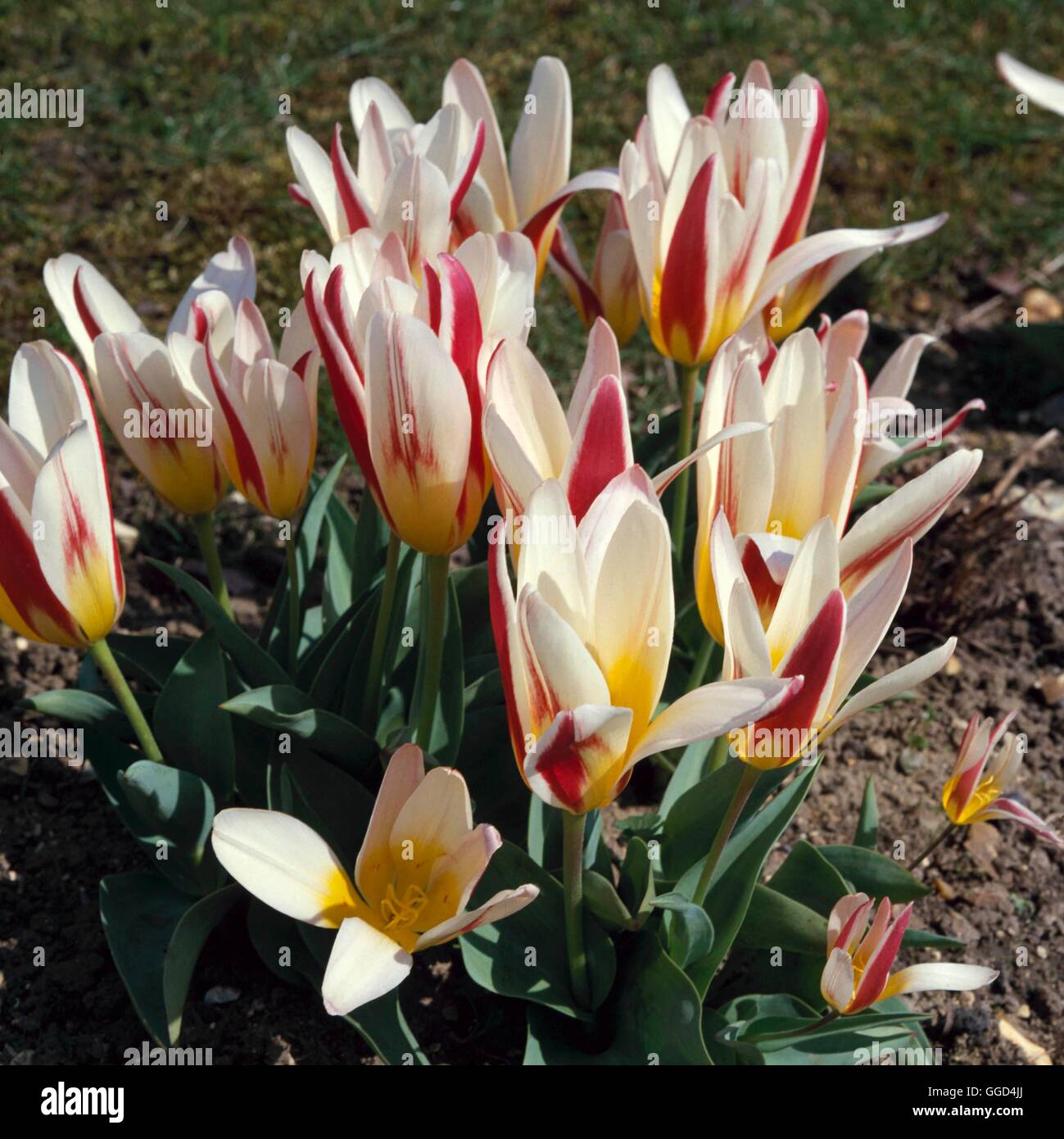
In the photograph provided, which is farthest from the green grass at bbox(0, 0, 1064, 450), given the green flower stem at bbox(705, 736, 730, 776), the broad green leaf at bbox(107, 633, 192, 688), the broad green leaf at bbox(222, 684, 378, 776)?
the green flower stem at bbox(705, 736, 730, 776)

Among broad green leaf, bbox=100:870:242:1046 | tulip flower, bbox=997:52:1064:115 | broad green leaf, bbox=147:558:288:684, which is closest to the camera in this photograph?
tulip flower, bbox=997:52:1064:115

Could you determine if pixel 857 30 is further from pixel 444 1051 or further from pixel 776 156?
pixel 444 1051

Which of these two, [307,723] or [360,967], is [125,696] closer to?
[307,723]

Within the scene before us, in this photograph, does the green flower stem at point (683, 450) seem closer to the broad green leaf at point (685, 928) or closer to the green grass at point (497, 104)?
the broad green leaf at point (685, 928)

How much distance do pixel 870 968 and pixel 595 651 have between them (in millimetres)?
463

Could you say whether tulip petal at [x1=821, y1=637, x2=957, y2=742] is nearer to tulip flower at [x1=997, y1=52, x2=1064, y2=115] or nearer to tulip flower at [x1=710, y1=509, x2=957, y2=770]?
tulip flower at [x1=710, y1=509, x2=957, y2=770]

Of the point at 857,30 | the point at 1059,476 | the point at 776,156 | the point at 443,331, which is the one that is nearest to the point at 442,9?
the point at 857,30

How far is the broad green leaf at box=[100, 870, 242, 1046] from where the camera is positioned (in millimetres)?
1546

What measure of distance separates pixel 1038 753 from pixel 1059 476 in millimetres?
791

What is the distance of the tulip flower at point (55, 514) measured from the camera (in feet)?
4.36

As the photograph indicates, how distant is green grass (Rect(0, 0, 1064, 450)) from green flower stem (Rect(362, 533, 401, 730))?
1220 millimetres

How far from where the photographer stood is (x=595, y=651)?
1.19m

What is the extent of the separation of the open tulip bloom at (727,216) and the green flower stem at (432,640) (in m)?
0.44

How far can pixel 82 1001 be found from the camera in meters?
1.82
